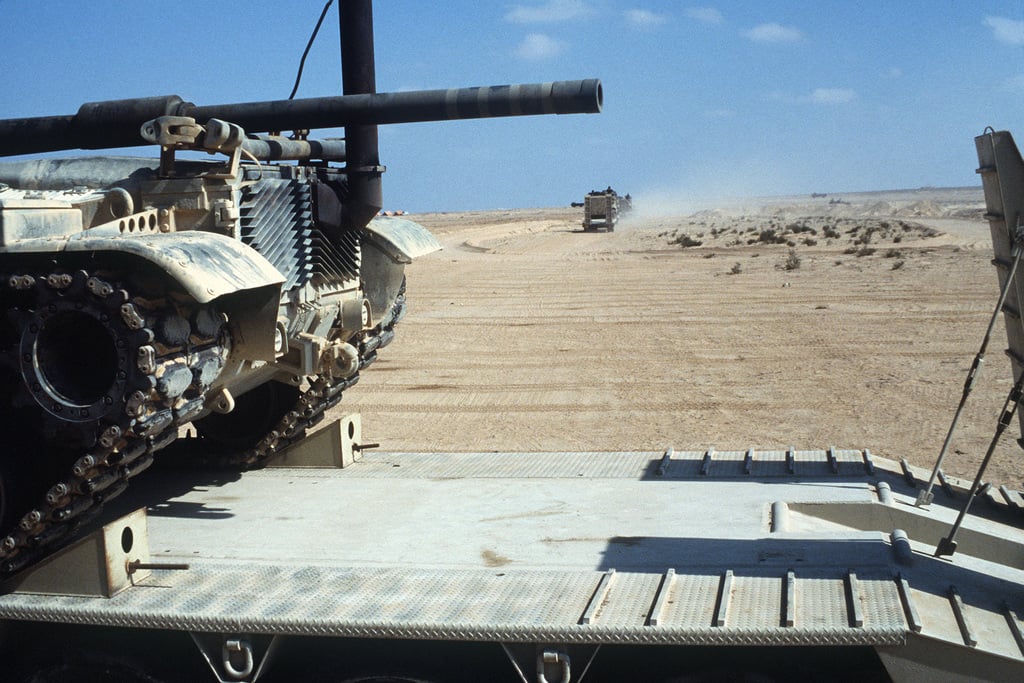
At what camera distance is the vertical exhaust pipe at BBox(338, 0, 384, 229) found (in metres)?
6.36

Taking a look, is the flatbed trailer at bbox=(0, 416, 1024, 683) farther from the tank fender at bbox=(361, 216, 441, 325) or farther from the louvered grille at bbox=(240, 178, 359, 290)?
Answer: the tank fender at bbox=(361, 216, 441, 325)

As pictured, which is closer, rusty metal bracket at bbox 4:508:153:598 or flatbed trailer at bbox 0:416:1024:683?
flatbed trailer at bbox 0:416:1024:683

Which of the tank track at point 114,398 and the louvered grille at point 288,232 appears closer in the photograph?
the tank track at point 114,398

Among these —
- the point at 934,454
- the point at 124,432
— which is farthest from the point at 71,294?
the point at 934,454

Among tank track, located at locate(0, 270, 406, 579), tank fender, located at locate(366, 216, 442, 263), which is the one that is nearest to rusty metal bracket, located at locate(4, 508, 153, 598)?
tank track, located at locate(0, 270, 406, 579)

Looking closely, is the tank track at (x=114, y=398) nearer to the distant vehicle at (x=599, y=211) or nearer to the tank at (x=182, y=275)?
the tank at (x=182, y=275)

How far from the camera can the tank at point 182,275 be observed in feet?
16.0

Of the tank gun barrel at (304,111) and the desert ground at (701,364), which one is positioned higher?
the tank gun barrel at (304,111)

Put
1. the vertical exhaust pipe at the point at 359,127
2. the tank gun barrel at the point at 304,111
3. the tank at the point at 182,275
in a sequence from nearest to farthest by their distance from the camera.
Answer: the tank at the point at 182,275
the tank gun barrel at the point at 304,111
the vertical exhaust pipe at the point at 359,127

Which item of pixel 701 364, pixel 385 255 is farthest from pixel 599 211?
pixel 385 255

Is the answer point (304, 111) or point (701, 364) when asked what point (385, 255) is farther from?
point (701, 364)

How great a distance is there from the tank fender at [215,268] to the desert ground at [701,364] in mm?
3726

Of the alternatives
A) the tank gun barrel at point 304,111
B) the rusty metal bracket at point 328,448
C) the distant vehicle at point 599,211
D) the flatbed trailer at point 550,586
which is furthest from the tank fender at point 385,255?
the distant vehicle at point 599,211

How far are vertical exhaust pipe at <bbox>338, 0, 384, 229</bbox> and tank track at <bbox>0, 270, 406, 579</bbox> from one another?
164 cm
